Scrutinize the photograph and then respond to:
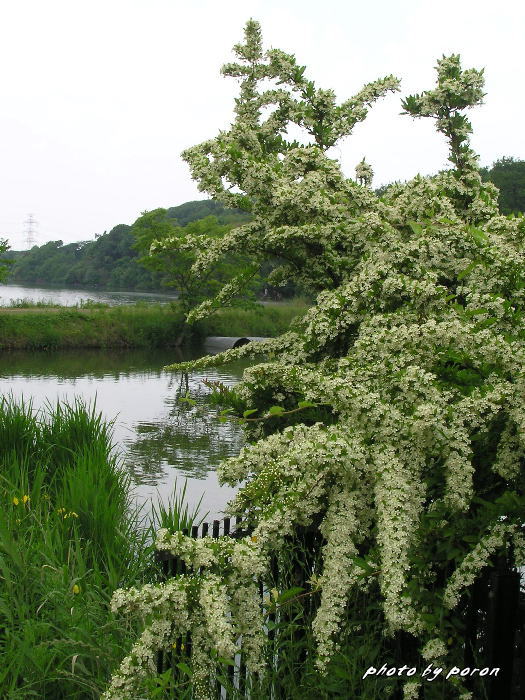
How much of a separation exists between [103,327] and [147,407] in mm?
16240

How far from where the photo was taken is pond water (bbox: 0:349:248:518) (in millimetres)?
10477

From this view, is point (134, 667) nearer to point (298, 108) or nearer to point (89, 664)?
point (89, 664)

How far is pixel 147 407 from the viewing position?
17406 mm

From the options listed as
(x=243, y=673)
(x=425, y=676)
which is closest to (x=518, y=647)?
(x=425, y=676)

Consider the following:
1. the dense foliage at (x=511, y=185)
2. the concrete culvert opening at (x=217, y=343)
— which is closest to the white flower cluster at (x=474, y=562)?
the concrete culvert opening at (x=217, y=343)

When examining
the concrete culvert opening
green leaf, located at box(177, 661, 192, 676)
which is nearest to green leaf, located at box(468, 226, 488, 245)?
green leaf, located at box(177, 661, 192, 676)

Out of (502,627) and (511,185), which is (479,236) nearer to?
(502,627)

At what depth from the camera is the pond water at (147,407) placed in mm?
10477

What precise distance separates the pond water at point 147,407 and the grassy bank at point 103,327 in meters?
1.08

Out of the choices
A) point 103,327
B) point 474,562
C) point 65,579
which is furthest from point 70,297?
point 474,562

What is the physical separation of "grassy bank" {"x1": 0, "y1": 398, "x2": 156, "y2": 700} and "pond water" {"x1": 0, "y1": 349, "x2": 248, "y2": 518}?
1271 mm

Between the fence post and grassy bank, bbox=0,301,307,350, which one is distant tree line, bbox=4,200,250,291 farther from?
the fence post

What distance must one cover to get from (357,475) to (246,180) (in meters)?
4.07

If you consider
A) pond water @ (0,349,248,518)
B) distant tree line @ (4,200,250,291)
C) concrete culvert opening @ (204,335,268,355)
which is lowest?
pond water @ (0,349,248,518)
